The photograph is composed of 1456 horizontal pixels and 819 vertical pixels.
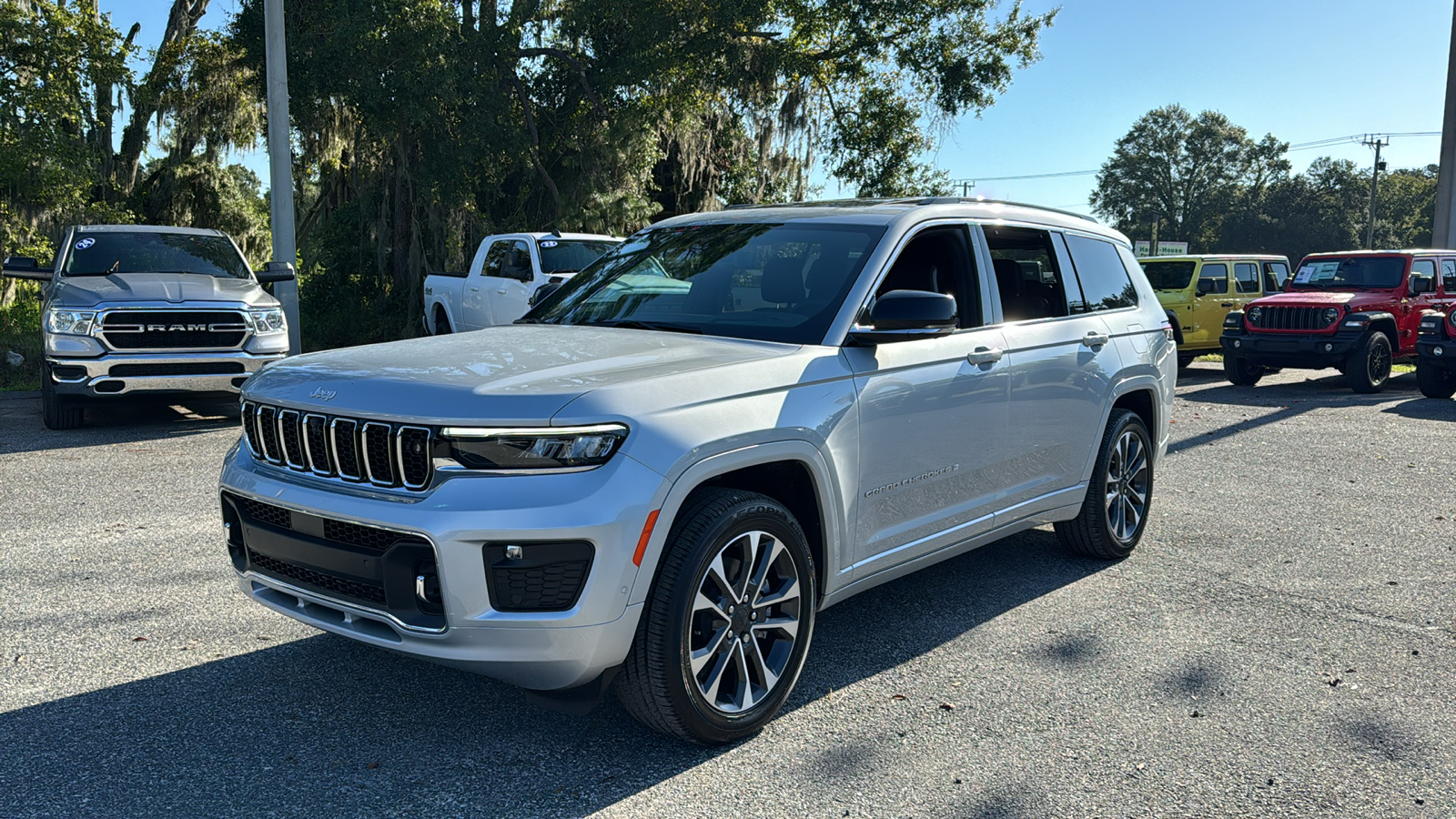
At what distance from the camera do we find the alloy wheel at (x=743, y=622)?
348 cm

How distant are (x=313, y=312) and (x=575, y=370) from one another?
1990 centimetres

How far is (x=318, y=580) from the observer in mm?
3408

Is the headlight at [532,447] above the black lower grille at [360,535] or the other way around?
above

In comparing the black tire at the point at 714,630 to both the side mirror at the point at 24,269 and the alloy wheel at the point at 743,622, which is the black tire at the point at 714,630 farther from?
the side mirror at the point at 24,269

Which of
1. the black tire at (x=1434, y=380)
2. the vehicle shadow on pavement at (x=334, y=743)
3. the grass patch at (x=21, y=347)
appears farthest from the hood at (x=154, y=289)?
the black tire at (x=1434, y=380)

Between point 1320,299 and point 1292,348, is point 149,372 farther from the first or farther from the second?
point 1320,299

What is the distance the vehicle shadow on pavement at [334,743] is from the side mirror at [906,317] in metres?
1.31

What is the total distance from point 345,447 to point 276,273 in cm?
884

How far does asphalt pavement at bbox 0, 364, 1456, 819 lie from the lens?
128 inches

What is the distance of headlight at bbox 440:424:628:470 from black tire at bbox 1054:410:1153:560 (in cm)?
334

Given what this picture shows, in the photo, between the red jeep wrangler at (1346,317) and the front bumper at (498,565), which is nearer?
the front bumper at (498,565)

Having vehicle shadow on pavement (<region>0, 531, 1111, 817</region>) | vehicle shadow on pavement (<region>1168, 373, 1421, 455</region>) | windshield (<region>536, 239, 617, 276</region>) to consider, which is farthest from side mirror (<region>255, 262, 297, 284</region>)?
vehicle shadow on pavement (<region>1168, 373, 1421, 455</region>)

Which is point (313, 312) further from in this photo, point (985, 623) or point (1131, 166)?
point (1131, 166)

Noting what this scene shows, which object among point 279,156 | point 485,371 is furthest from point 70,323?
point 485,371
